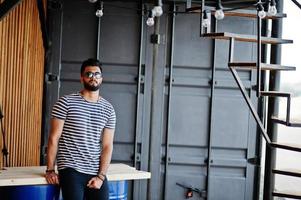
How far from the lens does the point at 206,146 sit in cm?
501

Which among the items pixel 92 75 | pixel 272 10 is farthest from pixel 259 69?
pixel 92 75

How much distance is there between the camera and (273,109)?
4523 mm

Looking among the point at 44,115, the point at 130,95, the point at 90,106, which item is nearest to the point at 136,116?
the point at 130,95

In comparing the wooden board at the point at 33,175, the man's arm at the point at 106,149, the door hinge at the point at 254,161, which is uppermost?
the man's arm at the point at 106,149

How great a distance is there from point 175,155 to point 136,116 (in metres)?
0.59

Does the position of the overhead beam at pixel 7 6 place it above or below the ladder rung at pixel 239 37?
above

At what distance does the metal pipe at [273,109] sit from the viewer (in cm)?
452

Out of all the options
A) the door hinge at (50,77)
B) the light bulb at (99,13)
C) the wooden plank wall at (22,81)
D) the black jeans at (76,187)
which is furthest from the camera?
the door hinge at (50,77)

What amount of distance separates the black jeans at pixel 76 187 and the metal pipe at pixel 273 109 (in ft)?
6.43

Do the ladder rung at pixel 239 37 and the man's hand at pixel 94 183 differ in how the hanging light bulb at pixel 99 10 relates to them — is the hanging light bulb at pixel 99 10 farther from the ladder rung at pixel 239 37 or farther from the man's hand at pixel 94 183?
the man's hand at pixel 94 183

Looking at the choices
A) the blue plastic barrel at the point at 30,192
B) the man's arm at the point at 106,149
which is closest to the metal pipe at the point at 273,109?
the man's arm at the point at 106,149

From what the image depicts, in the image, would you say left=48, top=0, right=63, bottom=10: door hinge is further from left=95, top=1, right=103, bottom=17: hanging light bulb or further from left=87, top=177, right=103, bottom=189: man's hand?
left=87, top=177, right=103, bottom=189: man's hand

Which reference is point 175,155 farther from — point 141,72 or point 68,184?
point 68,184

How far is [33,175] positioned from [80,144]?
50 centimetres
